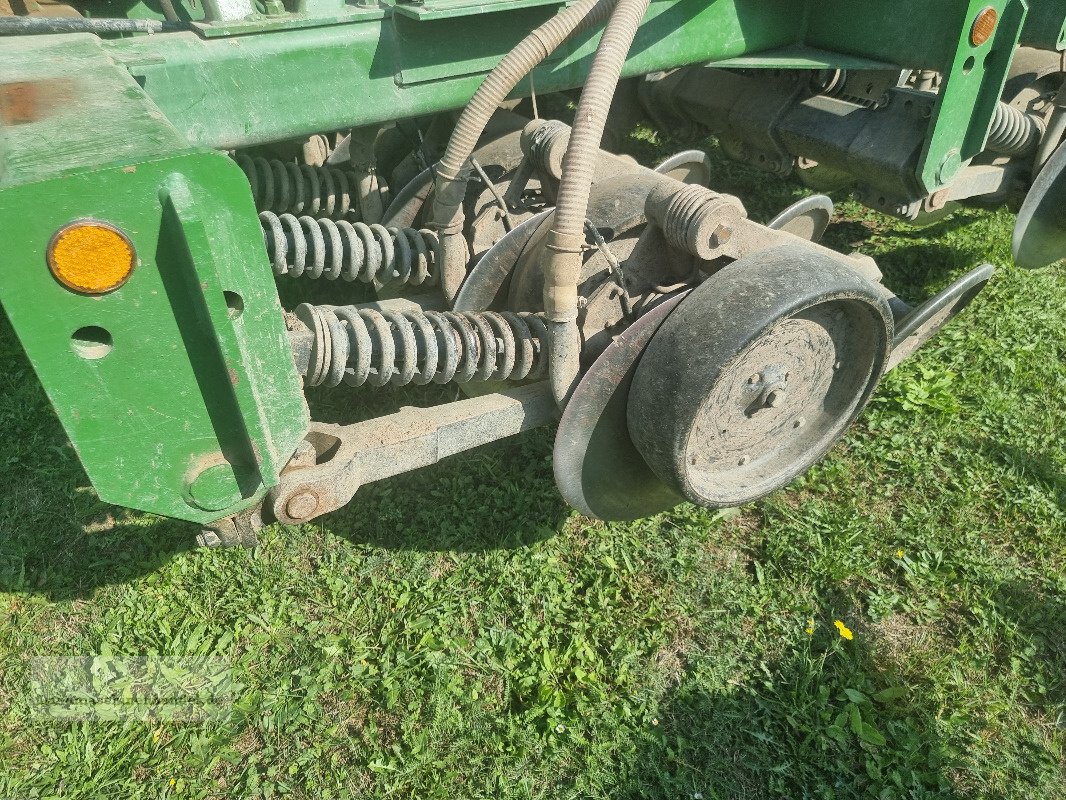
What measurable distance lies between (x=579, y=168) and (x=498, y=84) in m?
0.38

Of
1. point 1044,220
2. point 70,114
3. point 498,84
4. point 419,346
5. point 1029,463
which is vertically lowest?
point 1029,463

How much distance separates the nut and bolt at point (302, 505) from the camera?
81.3 inches

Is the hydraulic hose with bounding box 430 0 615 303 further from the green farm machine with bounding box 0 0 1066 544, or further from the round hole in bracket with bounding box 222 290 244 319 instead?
the round hole in bracket with bounding box 222 290 244 319

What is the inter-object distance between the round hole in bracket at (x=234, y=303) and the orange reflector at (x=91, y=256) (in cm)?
18

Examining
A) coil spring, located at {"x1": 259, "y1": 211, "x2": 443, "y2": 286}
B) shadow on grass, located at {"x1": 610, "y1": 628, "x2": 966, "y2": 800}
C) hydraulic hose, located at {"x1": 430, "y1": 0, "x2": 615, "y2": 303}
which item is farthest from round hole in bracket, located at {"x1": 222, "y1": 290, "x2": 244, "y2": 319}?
shadow on grass, located at {"x1": 610, "y1": 628, "x2": 966, "y2": 800}

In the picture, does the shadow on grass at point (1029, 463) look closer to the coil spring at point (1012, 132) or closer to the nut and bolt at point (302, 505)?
the coil spring at point (1012, 132)

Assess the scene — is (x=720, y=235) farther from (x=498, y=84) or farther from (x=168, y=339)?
(x=168, y=339)

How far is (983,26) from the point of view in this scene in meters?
2.82

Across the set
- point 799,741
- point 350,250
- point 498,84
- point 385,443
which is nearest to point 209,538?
point 385,443

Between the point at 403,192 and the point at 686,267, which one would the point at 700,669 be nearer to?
the point at 686,267

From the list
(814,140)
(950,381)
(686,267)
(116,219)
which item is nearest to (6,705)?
(116,219)

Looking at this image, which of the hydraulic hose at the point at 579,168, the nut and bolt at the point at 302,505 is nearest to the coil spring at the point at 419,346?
the hydraulic hose at the point at 579,168

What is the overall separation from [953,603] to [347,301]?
9.07ft

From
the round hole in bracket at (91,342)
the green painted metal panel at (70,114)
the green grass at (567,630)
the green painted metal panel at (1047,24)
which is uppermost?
the green painted metal panel at (70,114)
